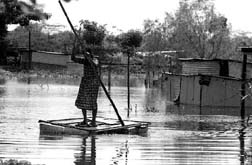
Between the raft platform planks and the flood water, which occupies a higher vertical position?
the raft platform planks

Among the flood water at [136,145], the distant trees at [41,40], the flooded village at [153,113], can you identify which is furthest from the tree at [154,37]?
the flood water at [136,145]

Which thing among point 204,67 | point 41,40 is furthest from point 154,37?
point 204,67

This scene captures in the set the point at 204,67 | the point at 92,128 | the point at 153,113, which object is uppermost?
the point at 204,67

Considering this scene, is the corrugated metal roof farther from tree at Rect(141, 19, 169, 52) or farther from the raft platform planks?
tree at Rect(141, 19, 169, 52)

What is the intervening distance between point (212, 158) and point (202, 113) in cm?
1116

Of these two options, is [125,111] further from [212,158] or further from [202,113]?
[212,158]

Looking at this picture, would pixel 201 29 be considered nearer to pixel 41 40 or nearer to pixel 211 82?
pixel 211 82

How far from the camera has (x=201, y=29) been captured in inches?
1731

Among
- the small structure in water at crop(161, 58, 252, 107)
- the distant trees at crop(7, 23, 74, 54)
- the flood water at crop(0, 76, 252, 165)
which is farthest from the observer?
the distant trees at crop(7, 23, 74, 54)

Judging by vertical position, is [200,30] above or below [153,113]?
above

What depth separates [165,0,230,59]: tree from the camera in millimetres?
43906

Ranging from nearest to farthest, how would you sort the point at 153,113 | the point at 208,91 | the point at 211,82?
the point at 153,113
the point at 211,82
the point at 208,91

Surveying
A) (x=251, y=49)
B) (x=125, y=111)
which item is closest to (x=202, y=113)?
(x=125, y=111)

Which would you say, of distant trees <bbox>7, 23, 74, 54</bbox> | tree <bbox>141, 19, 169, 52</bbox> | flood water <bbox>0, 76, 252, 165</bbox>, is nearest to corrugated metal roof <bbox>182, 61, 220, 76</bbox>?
flood water <bbox>0, 76, 252, 165</bbox>
